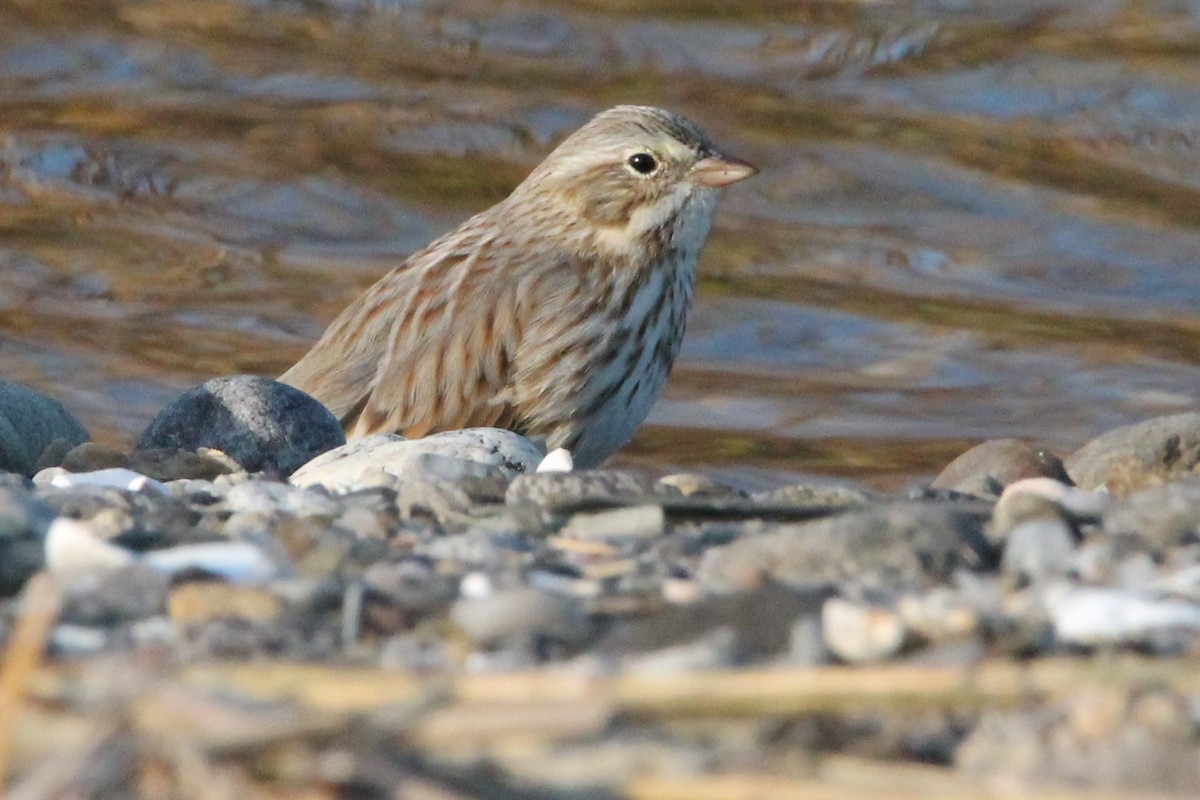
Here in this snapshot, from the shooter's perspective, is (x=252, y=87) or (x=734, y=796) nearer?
(x=734, y=796)

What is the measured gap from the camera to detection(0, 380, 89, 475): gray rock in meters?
5.48

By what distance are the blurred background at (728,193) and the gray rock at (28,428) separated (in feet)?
10.1

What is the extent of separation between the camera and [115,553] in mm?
3355

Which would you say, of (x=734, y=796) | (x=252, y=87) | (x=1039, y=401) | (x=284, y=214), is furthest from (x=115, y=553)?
(x=252, y=87)

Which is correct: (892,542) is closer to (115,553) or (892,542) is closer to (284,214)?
(115,553)

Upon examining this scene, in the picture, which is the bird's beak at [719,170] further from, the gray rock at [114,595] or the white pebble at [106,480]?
the gray rock at [114,595]

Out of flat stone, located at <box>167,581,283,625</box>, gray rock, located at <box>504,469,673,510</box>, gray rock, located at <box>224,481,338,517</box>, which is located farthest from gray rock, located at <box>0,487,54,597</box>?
gray rock, located at <box>504,469,673,510</box>

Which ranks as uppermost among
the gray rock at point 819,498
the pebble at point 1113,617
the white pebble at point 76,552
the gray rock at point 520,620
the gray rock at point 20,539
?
the pebble at point 1113,617

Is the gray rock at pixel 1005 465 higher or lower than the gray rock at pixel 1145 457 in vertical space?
lower

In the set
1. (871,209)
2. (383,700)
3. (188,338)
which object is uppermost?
(383,700)

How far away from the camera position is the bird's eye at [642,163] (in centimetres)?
707

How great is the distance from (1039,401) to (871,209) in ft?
8.20

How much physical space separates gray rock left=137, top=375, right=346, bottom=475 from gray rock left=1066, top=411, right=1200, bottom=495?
6.18ft

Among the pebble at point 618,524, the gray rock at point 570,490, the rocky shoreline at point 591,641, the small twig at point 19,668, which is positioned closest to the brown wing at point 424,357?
the rocky shoreline at point 591,641
